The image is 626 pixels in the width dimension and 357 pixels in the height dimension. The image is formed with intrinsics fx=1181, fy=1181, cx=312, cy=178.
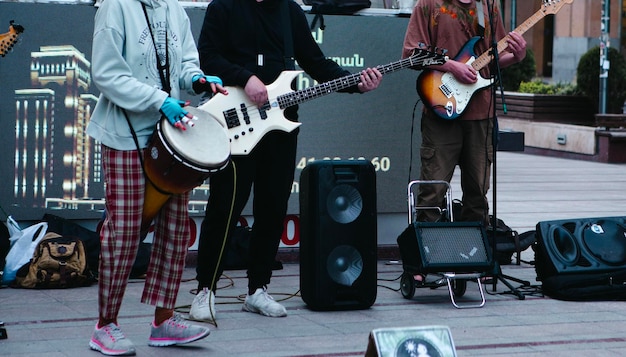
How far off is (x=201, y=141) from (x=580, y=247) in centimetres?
307

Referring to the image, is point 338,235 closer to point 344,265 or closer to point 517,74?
point 344,265

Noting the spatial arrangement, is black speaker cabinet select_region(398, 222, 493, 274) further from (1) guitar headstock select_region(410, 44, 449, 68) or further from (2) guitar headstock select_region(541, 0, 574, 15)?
Result: (2) guitar headstock select_region(541, 0, 574, 15)

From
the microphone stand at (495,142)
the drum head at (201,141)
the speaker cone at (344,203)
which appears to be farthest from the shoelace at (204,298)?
the microphone stand at (495,142)

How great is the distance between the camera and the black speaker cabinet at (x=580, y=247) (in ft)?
24.4

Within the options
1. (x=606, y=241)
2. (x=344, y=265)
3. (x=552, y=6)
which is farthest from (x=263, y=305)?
(x=552, y=6)

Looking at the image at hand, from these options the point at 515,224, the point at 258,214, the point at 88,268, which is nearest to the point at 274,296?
the point at 258,214

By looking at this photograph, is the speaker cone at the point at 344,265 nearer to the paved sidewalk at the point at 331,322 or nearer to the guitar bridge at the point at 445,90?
the paved sidewalk at the point at 331,322

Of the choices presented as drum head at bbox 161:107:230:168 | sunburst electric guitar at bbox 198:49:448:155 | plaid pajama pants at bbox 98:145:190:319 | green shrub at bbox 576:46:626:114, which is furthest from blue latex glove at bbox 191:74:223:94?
green shrub at bbox 576:46:626:114

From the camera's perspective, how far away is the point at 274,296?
7.39 meters

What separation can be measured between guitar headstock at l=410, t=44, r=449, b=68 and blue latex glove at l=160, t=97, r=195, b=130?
2222 millimetres

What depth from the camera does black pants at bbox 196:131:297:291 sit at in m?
6.61

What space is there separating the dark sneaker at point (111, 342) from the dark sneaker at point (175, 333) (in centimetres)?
20

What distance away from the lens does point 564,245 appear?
760cm

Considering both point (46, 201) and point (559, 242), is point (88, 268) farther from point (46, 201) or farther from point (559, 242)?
point (559, 242)
